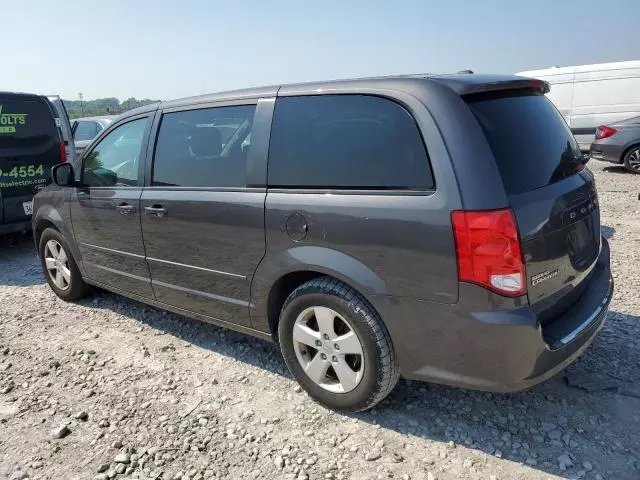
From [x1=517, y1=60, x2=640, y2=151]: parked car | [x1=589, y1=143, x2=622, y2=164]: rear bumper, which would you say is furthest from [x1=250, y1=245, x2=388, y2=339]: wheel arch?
[x1=517, y1=60, x2=640, y2=151]: parked car

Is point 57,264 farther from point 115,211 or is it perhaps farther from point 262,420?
point 262,420

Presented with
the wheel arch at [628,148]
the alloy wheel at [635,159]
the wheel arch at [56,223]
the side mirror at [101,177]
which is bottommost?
the alloy wheel at [635,159]

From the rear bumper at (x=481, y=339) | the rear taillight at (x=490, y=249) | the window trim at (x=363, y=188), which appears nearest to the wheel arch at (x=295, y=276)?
the rear bumper at (x=481, y=339)

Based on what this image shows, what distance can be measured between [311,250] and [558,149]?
4.68ft

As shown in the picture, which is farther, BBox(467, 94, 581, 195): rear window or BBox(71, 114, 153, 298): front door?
BBox(71, 114, 153, 298): front door

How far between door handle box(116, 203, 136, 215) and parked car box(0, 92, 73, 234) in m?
3.24

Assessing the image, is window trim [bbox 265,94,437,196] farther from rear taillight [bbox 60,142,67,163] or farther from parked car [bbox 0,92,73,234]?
rear taillight [bbox 60,142,67,163]

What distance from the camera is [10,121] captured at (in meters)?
6.17

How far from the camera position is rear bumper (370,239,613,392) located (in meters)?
2.21

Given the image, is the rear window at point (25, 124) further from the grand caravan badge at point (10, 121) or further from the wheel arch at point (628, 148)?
the wheel arch at point (628, 148)

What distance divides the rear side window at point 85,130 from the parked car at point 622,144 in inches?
414

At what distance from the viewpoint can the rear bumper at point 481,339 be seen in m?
2.21

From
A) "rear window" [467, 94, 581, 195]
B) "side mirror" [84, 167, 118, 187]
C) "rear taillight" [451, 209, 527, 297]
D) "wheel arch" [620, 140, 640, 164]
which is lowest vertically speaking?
"wheel arch" [620, 140, 640, 164]

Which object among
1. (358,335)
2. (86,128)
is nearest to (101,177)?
(358,335)
